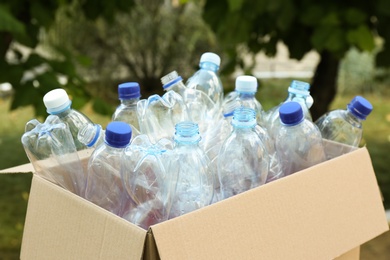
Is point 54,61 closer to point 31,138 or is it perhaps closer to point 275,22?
point 275,22

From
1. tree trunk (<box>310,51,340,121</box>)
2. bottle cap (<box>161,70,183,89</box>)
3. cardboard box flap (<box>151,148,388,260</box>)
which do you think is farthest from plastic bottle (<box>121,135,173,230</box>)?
tree trunk (<box>310,51,340,121</box>)

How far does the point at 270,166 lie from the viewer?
1212mm

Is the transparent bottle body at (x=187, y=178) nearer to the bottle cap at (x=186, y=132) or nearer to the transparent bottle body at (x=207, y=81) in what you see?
the bottle cap at (x=186, y=132)

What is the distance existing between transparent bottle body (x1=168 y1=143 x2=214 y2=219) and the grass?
1119 mm

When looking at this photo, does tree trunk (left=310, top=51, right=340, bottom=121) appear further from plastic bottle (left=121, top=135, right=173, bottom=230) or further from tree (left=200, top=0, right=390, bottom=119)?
plastic bottle (left=121, top=135, right=173, bottom=230)

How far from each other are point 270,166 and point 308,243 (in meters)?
0.20

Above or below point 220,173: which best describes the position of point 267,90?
below

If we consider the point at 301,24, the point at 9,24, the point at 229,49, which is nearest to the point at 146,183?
the point at 9,24

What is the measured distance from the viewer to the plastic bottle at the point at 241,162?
44.0 inches

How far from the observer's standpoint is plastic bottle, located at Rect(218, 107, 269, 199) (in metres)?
1.12

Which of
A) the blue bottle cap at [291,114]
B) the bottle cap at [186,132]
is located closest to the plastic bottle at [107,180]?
the bottle cap at [186,132]

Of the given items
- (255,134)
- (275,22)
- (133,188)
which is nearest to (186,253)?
(133,188)

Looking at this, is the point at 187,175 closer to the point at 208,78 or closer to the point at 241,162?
the point at 241,162

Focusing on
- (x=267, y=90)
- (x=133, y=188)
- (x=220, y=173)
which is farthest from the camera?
(x=267, y=90)
